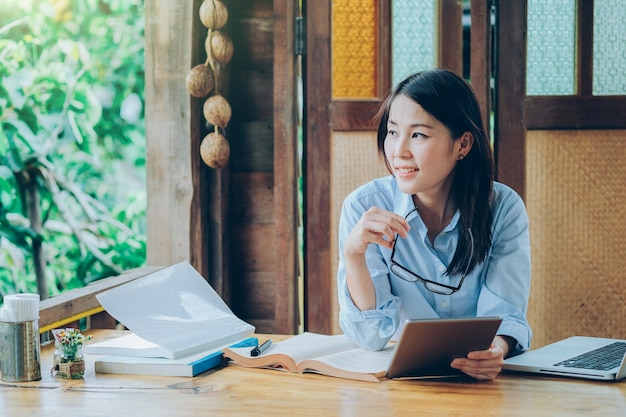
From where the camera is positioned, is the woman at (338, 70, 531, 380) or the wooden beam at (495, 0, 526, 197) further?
the wooden beam at (495, 0, 526, 197)

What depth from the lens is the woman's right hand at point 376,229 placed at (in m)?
1.57

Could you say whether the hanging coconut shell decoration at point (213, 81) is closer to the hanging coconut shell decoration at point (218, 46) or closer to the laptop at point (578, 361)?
the hanging coconut shell decoration at point (218, 46)

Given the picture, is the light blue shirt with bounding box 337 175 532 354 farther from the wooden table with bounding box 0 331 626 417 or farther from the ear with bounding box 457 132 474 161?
the wooden table with bounding box 0 331 626 417

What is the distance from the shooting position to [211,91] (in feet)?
8.81

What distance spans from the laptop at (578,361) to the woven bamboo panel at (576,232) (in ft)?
3.22

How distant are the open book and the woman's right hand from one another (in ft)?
0.68

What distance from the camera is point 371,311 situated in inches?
67.9

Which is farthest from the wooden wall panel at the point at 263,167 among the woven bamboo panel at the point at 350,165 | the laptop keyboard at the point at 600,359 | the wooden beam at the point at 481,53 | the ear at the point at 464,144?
the laptop keyboard at the point at 600,359

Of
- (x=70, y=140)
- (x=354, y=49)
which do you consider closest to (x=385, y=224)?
(x=354, y=49)

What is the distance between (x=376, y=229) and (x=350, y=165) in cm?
116

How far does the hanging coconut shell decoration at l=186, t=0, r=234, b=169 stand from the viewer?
262 centimetres

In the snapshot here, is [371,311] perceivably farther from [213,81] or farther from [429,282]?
[213,81]

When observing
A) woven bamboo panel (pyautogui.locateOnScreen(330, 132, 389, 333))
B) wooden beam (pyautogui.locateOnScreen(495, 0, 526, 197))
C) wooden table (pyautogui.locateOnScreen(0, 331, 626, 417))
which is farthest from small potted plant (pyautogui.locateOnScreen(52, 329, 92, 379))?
wooden beam (pyautogui.locateOnScreen(495, 0, 526, 197))

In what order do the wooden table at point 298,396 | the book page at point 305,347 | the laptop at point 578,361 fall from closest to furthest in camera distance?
the wooden table at point 298,396 < the laptop at point 578,361 < the book page at point 305,347
